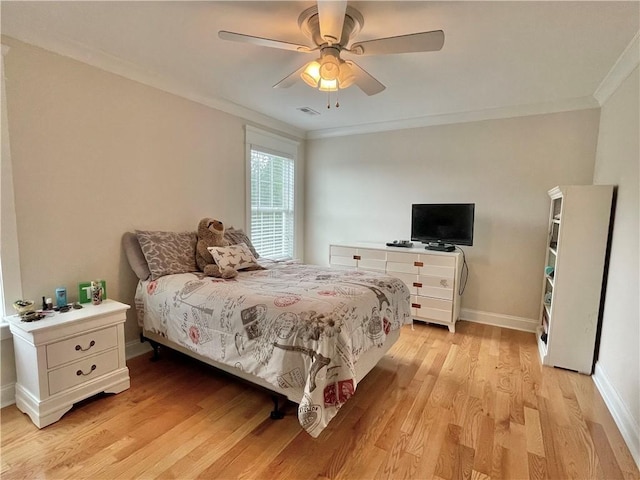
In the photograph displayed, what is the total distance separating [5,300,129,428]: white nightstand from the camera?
186 cm

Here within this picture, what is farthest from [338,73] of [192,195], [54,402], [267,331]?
[54,402]

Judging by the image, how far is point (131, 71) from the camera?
256 cm

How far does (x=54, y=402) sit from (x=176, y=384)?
0.69 metres

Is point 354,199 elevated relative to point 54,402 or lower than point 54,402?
elevated

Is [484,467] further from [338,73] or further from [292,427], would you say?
[338,73]

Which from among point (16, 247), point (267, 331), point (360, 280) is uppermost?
point (16, 247)

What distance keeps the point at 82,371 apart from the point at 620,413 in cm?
336

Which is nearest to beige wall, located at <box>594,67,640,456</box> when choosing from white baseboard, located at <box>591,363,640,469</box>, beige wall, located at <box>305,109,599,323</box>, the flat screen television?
white baseboard, located at <box>591,363,640,469</box>

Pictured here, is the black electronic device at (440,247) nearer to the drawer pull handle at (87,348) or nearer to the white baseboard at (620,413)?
the white baseboard at (620,413)

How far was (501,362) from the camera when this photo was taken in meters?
2.74

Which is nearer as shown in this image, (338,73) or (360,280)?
(338,73)

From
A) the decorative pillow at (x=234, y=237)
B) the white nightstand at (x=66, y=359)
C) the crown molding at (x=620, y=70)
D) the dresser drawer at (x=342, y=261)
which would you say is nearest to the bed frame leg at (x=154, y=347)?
the white nightstand at (x=66, y=359)

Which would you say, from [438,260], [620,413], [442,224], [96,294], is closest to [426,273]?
[438,260]

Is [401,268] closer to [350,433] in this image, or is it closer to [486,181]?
[486,181]
